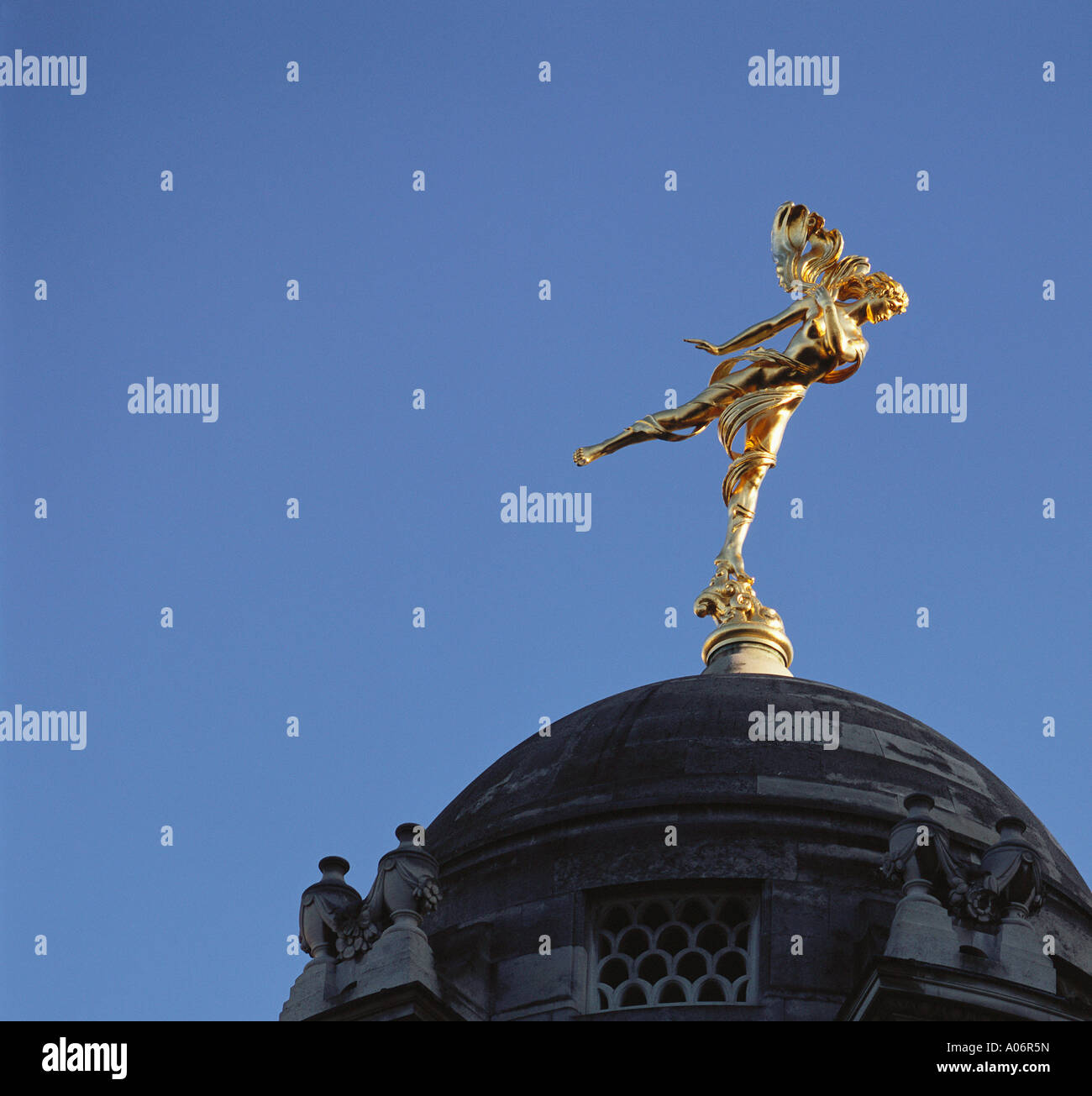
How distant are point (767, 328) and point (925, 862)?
11373mm

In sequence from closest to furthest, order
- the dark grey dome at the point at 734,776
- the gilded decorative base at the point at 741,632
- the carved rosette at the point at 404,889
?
1. the carved rosette at the point at 404,889
2. the dark grey dome at the point at 734,776
3. the gilded decorative base at the point at 741,632

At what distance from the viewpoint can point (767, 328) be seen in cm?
3831

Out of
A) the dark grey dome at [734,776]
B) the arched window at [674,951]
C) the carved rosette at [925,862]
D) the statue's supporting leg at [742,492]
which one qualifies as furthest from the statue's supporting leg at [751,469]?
the carved rosette at [925,862]

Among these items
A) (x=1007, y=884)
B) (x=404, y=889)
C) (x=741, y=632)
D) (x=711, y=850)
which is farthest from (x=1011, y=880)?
(x=741, y=632)

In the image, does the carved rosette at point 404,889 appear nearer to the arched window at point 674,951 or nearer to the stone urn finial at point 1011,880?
the arched window at point 674,951

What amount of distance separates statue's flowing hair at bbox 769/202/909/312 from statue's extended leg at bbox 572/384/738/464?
1853 mm

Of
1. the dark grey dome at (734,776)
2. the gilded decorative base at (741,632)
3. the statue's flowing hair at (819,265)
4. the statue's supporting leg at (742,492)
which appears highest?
the statue's flowing hair at (819,265)

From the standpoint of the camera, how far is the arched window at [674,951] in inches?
1186

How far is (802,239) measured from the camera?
38.7 metres

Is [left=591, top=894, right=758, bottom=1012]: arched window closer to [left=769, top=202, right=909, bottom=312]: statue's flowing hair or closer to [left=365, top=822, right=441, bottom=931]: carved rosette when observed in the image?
[left=365, top=822, right=441, bottom=931]: carved rosette

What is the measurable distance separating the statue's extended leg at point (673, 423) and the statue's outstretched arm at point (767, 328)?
0.55 m
